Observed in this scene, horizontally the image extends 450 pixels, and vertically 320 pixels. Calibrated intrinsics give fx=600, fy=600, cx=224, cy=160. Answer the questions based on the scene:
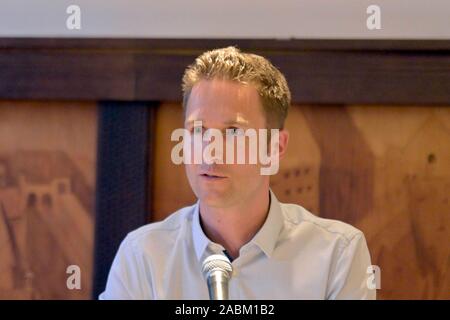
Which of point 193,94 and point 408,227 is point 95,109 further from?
point 408,227

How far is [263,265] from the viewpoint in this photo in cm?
86

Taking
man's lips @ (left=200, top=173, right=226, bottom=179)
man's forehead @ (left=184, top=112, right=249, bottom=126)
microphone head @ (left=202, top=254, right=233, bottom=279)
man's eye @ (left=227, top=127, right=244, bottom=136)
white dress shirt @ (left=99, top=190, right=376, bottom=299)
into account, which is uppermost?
man's forehead @ (left=184, top=112, right=249, bottom=126)

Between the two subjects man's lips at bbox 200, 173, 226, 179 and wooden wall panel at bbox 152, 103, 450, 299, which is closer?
man's lips at bbox 200, 173, 226, 179

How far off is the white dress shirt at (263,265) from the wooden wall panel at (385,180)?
0.39 m

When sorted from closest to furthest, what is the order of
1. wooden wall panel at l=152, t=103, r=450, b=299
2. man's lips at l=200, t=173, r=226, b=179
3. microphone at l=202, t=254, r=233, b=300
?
microphone at l=202, t=254, r=233, b=300, man's lips at l=200, t=173, r=226, b=179, wooden wall panel at l=152, t=103, r=450, b=299

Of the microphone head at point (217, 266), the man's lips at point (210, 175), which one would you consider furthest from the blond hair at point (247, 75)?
the microphone head at point (217, 266)

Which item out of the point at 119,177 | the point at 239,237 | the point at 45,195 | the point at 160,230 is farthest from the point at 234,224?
the point at 45,195

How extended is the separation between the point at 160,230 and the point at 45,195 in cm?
51

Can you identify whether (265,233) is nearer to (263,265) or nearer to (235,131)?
(263,265)

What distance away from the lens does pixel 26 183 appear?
1.33 m

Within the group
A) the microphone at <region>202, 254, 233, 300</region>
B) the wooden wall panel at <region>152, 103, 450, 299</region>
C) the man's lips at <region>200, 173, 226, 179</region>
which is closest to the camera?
the microphone at <region>202, 254, 233, 300</region>

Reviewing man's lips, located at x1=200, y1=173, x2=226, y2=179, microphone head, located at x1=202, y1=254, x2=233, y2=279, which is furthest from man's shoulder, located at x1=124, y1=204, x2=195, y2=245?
microphone head, located at x1=202, y1=254, x2=233, y2=279

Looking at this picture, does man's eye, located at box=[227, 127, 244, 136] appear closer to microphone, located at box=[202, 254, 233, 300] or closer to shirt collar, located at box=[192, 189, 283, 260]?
shirt collar, located at box=[192, 189, 283, 260]

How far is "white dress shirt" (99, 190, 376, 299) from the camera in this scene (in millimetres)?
842
